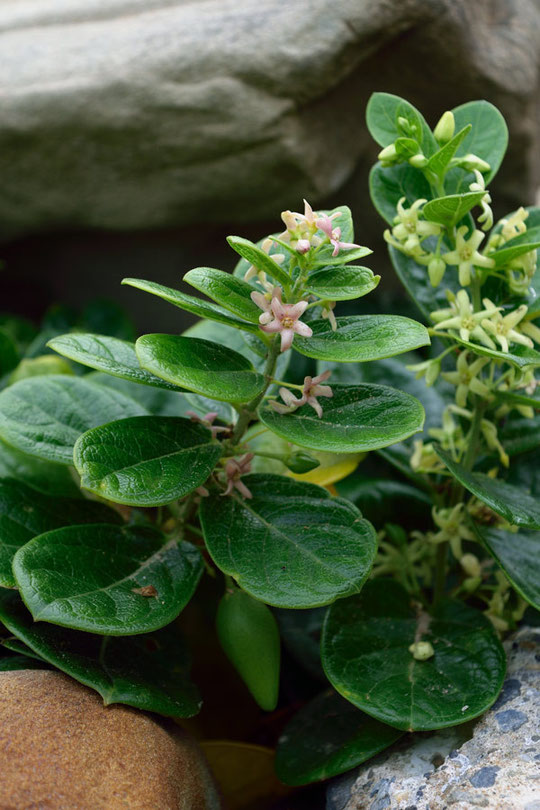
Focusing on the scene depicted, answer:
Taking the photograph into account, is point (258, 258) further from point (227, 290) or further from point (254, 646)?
point (254, 646)

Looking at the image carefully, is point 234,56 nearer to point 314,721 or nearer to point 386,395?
point 386,395

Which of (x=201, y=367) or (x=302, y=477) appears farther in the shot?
(x=302, y=477)

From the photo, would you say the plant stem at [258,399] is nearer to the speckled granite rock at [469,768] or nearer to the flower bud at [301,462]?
the flower bud at [301,462]

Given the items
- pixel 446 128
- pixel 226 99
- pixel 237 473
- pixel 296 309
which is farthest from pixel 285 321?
pixel 226 99

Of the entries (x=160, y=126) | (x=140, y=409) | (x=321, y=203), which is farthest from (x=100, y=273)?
(x=140, y=409)

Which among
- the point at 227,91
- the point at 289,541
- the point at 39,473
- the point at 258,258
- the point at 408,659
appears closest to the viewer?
the point at 258,258

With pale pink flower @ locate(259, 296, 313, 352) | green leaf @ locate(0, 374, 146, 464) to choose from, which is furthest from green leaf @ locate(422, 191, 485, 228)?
green leaf @ locate(0, 374, 146, 464)

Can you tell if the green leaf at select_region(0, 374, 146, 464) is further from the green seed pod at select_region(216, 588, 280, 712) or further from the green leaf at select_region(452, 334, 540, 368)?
the green leaf at select_region(452, 334, 540, 368)
